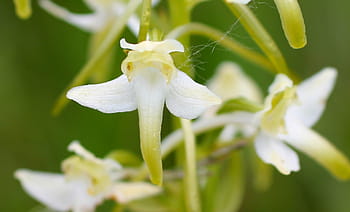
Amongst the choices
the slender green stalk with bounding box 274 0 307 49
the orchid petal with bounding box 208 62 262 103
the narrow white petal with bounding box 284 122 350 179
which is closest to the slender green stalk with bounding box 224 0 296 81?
the slender green stalk with bounding box 274 0 307 49

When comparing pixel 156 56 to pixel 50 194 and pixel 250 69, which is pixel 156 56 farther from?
pixel 250 69

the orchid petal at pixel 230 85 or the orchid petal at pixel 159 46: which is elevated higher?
the orchid petal at pixel 159 46

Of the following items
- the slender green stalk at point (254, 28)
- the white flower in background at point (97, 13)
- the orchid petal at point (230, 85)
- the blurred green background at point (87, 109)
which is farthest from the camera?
the blurred green background at point (87, 109)

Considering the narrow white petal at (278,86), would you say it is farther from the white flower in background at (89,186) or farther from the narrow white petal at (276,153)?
the white flower in background at (89,186)

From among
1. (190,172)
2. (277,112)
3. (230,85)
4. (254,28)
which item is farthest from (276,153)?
(230,85)

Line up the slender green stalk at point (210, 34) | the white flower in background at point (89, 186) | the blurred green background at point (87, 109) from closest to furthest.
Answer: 1. the slender green stalk at point (210, 34)
2. the white flower in background at point (89, 186)
3. the blurred green background at point (87, 109)

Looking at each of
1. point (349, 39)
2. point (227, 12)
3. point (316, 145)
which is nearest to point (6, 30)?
point (227, 12)

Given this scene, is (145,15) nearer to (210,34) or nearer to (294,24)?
(294,24)

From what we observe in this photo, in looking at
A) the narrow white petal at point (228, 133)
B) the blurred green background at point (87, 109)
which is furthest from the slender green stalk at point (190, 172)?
the blurred green background at point (87, 109)
